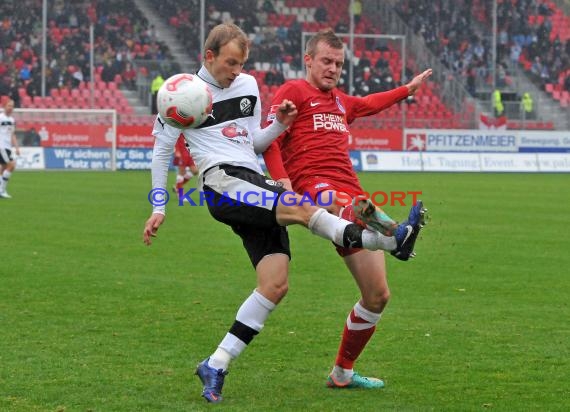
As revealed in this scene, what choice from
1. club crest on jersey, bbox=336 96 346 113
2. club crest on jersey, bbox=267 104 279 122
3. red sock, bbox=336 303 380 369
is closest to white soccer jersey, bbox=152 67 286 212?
club crest on jersey, bbox=267 104 279 122

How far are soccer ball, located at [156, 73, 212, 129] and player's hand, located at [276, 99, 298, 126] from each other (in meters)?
0.46

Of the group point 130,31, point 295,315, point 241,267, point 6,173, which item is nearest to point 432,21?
point 130,31

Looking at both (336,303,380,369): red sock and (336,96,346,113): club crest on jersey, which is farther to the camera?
(336,96,346,113): club crest on jersey

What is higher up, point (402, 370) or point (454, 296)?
point (402, 370)

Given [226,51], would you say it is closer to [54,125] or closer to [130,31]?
[54,125]

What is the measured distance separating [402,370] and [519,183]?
25856 mm

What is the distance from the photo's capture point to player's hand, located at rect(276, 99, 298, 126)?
6391mm

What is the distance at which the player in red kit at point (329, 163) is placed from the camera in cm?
666

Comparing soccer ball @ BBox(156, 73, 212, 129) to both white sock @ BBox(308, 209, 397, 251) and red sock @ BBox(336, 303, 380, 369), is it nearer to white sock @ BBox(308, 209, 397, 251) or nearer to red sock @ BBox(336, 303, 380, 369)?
white sock @ BBox(308, 209, 397, 251)

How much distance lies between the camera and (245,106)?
6516 mm

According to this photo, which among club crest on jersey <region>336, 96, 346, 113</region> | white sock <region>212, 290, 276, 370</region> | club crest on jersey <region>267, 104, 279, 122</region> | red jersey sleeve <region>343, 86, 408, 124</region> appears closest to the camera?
white sock <region>212, 290, 276, 370</region>

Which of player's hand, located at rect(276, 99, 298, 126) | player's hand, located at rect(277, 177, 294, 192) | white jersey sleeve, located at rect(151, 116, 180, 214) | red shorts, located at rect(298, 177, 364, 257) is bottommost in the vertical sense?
red shorts, located at rect(298, 177, 364, 257)

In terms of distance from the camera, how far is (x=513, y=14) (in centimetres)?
5009

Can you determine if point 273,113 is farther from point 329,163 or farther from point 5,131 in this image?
point 5,131
